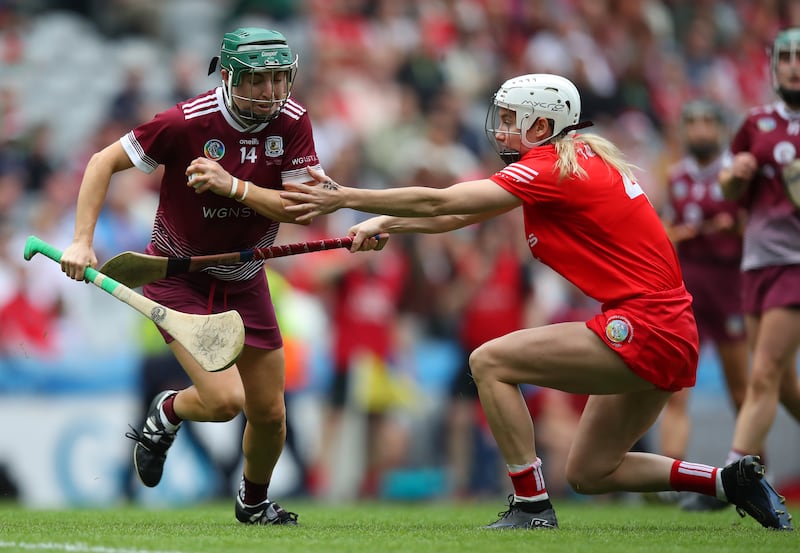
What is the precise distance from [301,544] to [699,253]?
419 centimetres

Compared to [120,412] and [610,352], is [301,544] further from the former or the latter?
[120,412]

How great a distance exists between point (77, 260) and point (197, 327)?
0.58m

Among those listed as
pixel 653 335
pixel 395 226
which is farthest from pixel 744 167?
pixel 395 226

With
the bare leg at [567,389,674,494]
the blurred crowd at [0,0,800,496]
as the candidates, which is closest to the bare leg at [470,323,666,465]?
the bare leg at [567,389,674,494]

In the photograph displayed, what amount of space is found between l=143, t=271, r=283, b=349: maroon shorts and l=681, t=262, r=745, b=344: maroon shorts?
3.27 metres

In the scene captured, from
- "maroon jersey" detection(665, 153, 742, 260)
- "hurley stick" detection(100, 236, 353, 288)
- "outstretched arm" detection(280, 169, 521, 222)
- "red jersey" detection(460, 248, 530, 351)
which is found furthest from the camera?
"red jersey" detection(460, 248, 530, 351)

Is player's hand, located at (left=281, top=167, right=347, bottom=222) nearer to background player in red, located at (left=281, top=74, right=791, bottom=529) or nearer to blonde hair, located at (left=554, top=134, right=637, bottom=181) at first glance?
background player in red, located at (left=281, top=74, right=791, bottom=529)

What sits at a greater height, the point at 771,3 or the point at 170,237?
the point at 771,3

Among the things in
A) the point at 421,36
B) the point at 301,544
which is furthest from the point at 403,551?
the point at 421,36

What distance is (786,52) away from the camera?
7078 millimetres

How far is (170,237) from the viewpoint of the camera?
5941 millimetres

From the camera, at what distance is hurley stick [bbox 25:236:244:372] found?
5402 mm

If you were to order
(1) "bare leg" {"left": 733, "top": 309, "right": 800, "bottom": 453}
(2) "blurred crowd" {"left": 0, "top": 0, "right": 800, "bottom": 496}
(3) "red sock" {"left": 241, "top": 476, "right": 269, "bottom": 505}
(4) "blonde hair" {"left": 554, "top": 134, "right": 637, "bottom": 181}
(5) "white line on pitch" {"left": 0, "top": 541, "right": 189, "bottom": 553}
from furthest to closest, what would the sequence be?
1. (2) "blurred crowd" {"left": 0, "top": 0, "right": 800, "bottom": 496}
2. (1) "bare leg" {"left": 733, "top": 309, "right": 800, "bottom": 453}
3. (3) "red sock" {"left": 241, "top": 476, "right": 269, "bottom": 505}
4. (4) "blonde hair" {"left": 554, "top": 134, "right": 637, "bottom": 181}
5. (5) "white line on pitch" {"left": 0, "top": 541, "right": 189, "bottom": 553}

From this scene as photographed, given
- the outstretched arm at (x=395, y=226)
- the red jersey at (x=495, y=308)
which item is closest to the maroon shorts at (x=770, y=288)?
the outstretched arm at (x=395, y=226)
